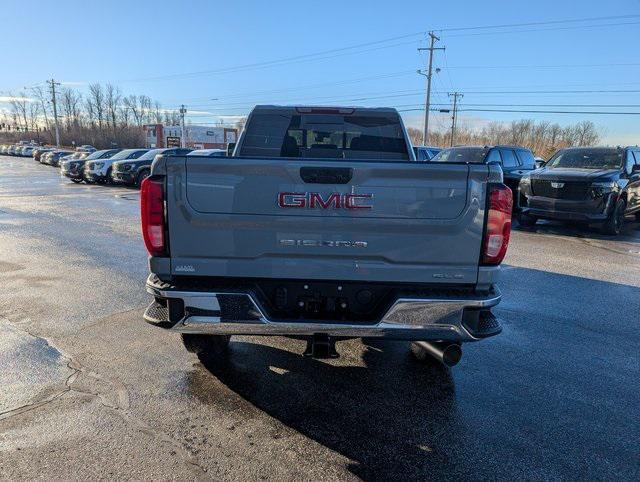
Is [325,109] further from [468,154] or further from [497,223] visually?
[468,154]

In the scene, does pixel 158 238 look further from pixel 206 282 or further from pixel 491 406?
pixel 491 406

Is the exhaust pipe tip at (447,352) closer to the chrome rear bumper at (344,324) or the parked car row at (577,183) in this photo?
the chrome rear bumper at (344,324)

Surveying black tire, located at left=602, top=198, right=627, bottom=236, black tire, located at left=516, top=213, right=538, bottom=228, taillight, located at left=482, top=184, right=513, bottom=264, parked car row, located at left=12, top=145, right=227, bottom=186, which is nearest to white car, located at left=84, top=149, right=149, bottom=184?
parked car row, located at left=12, top=145, right=227, bottom=186

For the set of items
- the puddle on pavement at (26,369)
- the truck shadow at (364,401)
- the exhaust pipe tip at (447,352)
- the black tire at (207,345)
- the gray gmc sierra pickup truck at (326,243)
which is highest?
the gray gmc sierra pickup truck at (326,243)

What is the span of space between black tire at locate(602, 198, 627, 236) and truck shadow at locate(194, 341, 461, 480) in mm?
9126

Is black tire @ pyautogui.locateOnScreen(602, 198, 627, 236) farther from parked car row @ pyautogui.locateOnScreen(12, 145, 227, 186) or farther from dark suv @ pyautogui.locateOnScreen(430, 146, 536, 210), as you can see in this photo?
parked car row @ pyautogui.locateOnScreen(12, 145, 227, 186)

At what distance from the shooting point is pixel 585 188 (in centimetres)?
1077

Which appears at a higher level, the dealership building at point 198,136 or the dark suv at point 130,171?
the dealership building at point 198,136

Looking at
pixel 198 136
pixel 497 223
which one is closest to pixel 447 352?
pixel 497 223

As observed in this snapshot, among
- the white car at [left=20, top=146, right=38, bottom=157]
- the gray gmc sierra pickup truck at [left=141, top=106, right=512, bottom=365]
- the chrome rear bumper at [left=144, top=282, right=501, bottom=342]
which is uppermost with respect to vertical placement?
the gray gmc sierra pickup truck at [left=141, top=106, right=512, bottom=365]

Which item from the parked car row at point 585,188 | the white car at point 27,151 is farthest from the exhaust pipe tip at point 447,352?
the white car at point 27,151

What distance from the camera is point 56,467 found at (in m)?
2.75

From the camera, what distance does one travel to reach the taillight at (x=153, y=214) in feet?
9.84

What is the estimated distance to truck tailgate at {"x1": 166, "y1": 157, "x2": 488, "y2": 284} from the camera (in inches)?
117
